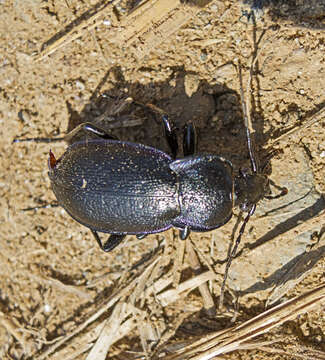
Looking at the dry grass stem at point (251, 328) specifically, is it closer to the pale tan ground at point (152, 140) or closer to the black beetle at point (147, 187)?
the pale tan ground at point (152, 140)

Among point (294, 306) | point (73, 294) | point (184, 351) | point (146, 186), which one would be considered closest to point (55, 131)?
point (146, 186)

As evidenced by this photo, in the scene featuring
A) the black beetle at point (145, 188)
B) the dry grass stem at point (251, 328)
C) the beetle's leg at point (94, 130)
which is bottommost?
the dry grass stem at point (251, 328)

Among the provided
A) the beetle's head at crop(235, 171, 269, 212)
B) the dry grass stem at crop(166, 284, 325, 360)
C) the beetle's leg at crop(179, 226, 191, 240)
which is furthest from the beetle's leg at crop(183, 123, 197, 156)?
the dry grass stem at crop(166, 284, 325, 360)

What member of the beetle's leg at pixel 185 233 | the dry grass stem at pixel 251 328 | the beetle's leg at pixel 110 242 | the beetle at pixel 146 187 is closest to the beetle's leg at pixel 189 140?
the beetle at pixel 146 187

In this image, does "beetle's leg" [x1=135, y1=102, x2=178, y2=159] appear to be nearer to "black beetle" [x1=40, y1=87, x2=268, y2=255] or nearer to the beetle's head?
"black beetle" [x1=40, y1=87, x2=268, y2=255]

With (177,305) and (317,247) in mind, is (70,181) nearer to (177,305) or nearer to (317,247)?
(177,305)

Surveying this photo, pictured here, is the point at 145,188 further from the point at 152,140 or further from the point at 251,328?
the point at 251,328

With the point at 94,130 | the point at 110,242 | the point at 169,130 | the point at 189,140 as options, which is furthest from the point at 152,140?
the point at 110,242
